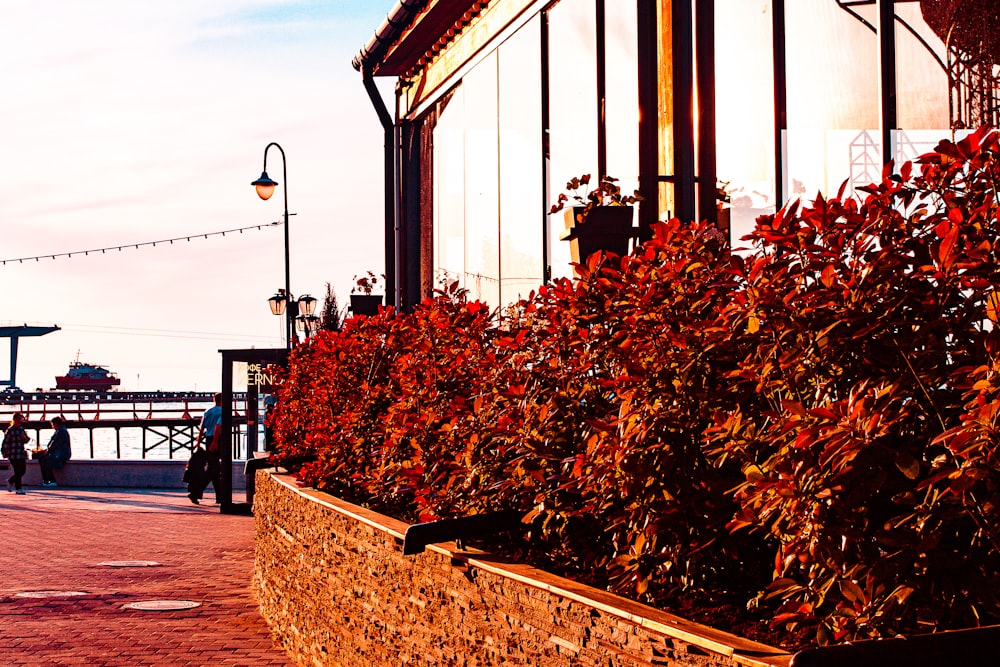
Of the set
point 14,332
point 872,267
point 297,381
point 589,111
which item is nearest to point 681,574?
point 872,267

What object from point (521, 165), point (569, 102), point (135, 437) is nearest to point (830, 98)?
Result: point (569, 102)

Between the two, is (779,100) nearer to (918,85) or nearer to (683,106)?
(683,106)

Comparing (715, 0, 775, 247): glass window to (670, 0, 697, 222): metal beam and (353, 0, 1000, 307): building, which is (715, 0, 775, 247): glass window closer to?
(353, 0, 1000, 307): building

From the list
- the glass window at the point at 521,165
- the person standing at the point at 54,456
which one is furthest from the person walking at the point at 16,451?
the glass window at the point at 521,165

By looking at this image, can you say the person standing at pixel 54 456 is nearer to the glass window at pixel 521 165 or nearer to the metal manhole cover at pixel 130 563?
the metal manhole cover at pixel 130 563

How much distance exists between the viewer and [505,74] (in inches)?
427

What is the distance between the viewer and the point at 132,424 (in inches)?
2058

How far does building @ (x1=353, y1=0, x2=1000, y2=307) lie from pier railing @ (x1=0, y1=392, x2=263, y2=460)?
9.78m

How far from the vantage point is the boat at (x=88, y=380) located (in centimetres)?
14738

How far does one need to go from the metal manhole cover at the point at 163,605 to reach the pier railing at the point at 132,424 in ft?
32.6

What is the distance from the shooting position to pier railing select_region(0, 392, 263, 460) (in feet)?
144

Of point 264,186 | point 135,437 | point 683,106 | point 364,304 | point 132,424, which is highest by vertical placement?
point 264,186

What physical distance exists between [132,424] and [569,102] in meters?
46.3

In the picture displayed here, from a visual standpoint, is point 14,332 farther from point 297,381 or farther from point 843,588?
point 843,588
